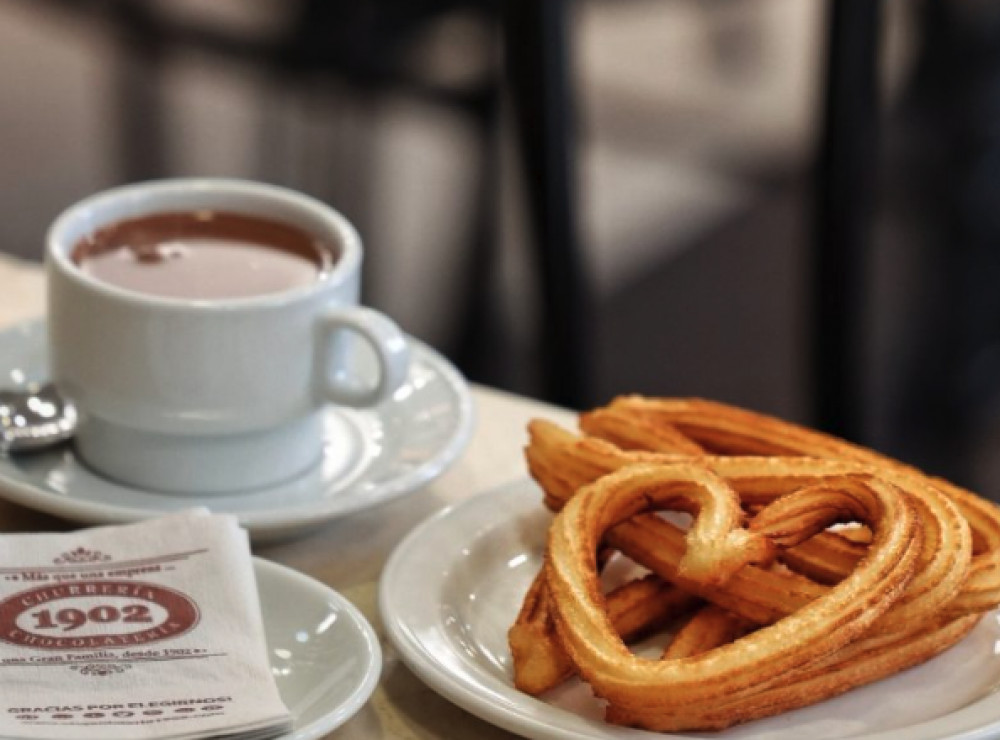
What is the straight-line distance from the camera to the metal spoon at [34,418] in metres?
0.74

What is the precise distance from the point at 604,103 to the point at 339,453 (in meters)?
2.08

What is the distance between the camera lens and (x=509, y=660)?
0.60 metres

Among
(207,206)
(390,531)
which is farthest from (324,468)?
(207,206)

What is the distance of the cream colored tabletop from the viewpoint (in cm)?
59

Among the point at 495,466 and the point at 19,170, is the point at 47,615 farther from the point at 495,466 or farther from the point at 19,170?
the point at 19,170

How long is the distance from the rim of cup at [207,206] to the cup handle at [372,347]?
0.02 m

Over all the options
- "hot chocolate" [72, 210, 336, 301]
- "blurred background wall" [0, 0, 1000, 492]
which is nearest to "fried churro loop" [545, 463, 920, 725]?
"hot chocolate" [72, 210, 336, 301]

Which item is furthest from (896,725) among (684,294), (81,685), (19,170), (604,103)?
(19,170)

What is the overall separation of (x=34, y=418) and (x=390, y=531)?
0.18 meters

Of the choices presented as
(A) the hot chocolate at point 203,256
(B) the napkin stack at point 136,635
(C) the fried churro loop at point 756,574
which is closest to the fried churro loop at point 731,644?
(C) the fried churro loop at point 756,574

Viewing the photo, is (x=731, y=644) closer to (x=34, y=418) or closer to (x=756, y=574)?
(x=756, y=574)

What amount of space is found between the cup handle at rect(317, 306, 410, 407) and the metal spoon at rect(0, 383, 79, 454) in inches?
4.8

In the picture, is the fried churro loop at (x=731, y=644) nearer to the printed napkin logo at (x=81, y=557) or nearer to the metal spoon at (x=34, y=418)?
the printed napkin logo at (x=81, y=557)

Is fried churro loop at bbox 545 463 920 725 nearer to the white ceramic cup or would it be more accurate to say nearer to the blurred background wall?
the white ceramic cup
